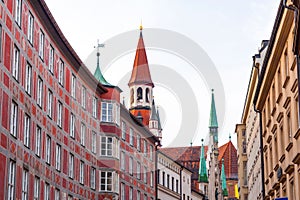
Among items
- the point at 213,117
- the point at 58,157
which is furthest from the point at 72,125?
the point at 213,117

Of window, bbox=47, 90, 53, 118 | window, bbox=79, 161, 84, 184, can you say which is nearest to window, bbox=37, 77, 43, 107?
window, bbox=47, 90, 53, 118

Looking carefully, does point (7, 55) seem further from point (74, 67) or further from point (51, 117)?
point (74, 67)

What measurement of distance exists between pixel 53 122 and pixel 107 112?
13810 mm

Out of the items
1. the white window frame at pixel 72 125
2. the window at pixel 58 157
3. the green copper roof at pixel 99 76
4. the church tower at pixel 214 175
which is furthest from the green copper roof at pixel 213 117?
the window at pixel 58 157

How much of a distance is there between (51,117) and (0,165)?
420 inches

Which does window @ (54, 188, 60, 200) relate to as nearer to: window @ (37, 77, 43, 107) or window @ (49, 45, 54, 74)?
window @ (37, 77, 43, 107)

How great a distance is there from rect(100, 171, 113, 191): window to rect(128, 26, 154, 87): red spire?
90.8 meters

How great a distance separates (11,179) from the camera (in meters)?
30.8

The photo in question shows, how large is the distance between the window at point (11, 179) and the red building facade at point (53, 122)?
0.05 meters

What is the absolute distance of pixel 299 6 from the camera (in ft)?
76.9

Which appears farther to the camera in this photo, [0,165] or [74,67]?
[74,67]

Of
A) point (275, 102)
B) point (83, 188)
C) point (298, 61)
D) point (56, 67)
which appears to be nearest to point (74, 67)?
point (56, 67)

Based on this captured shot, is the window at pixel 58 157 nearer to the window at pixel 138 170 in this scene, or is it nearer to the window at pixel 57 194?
the window at pixel 57 194

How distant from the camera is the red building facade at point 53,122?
102 ft
